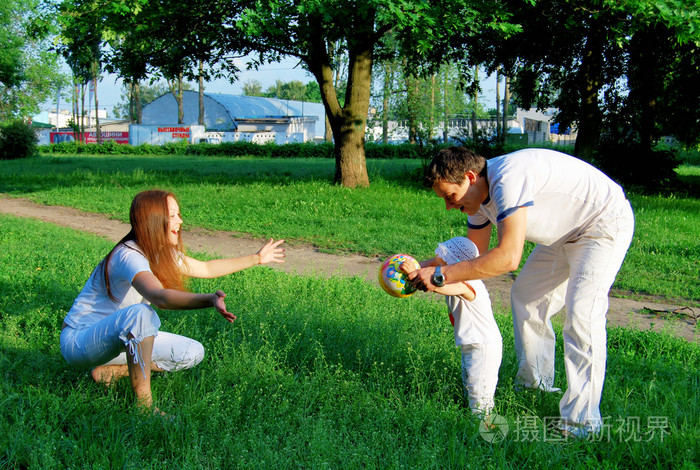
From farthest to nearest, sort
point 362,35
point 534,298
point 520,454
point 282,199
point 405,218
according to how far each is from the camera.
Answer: point 362,35, point 282,199, point 405,218, point 534,298, point 520,454

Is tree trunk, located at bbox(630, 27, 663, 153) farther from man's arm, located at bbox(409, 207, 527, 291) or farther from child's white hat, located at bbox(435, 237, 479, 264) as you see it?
man's arm, located at bbox(409, 207, 527, 291)

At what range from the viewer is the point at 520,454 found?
11.0 ft

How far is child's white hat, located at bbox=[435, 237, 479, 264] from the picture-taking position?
360 cm

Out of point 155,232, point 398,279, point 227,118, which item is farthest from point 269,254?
point 227,118

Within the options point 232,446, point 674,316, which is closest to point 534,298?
point 232,446

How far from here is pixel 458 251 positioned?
11.9ft

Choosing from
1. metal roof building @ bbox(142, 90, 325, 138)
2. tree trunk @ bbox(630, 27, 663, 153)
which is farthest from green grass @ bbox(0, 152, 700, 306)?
metal roof building @ bbox(142, 90, 325, 138)

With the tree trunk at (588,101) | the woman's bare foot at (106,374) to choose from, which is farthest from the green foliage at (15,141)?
the woman's bare foot at (106,374)

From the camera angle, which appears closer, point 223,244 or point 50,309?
point 50,309

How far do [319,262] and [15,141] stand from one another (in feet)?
120

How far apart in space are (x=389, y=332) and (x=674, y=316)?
3370mm

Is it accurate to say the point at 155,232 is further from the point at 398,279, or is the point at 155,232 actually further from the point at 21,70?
the point at 21,70

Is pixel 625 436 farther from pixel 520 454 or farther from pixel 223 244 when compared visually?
pixel 223 244

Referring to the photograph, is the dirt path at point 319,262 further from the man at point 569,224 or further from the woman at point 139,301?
the woman at point 139,301
